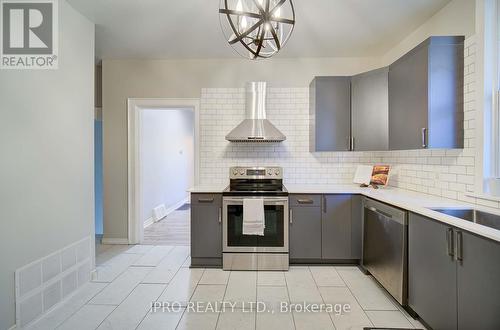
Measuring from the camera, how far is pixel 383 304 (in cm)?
225

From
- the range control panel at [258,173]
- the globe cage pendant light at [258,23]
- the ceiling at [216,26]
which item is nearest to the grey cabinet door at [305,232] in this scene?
the range control panel at [258,173]

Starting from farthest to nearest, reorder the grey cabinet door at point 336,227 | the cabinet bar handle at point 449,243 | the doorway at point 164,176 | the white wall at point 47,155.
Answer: the doorway at point 164,176, the grey cabinet door at point 336,227, the white wall at point 47,155, the cabinet bar handle at point 449,243

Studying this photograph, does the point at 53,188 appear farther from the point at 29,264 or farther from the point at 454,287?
the point at 454,287

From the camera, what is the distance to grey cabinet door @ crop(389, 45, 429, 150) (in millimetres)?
2209

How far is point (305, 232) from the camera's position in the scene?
9.79 ft

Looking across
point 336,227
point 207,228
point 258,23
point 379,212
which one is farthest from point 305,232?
point 258,23

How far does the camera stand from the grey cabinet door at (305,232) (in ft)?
9.77

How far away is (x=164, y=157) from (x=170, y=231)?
1919 mm

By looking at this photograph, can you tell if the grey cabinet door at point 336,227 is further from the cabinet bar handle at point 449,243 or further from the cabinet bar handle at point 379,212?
the cabinet bar handle at point 449,243

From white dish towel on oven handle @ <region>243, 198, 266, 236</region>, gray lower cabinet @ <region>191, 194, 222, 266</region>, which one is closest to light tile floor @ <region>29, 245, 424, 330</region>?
gray lower cabinet @ <region>191, 194, 222, 266</region>

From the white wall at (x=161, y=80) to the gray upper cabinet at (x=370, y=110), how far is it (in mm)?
677

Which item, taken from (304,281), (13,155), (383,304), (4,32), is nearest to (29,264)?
(13,155)

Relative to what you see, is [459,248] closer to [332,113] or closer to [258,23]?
[258,23]

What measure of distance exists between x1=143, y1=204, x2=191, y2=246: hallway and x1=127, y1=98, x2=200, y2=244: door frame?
354mm
